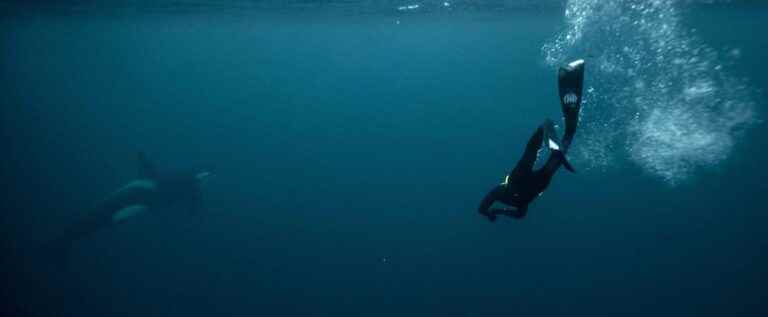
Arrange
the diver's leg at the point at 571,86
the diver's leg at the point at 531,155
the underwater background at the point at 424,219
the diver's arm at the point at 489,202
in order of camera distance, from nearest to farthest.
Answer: the diver's leg at the point at 571,86
the diver's leg at the point at 531,155
the diver's arm at the point at 489,202
the underwater background at the point at 424,219

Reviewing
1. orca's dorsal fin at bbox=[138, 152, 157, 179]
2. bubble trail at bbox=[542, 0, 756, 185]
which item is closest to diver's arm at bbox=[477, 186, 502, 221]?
bubble trail at bbox=[542, 0, 756, 185]

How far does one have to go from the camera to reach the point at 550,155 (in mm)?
6312

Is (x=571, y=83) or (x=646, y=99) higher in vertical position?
(x=571, y=83)

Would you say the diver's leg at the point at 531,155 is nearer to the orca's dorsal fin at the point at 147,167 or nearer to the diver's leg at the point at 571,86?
the diver's leg at the point at 571,86

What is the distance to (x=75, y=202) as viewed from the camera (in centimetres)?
3338

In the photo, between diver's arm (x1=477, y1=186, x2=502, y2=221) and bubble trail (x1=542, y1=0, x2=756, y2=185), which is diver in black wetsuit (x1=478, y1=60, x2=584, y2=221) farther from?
bubble trail (x1=542, y1=0, x2=756, y2=185)

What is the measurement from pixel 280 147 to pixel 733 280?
106 ft

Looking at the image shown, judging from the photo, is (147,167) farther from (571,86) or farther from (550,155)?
(571,86)

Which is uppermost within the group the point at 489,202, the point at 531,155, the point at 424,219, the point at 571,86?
the point at 571,86

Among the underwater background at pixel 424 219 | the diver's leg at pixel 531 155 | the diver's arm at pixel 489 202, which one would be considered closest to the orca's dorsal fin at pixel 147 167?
the underwater background at pixel 424 219

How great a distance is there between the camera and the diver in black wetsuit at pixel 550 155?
20.1 feet

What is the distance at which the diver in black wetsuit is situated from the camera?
20.1 feet

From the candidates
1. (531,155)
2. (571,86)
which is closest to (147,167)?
(531,155)

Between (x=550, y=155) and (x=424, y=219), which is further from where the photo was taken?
(x=424, y=219)
